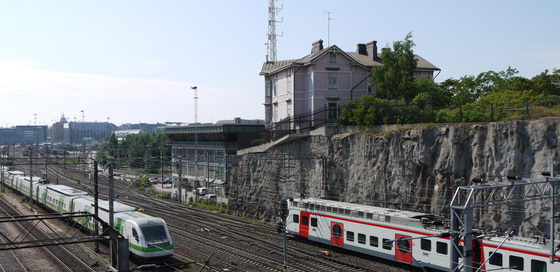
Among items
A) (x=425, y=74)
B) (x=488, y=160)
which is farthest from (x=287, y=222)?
(x=425, y=74)

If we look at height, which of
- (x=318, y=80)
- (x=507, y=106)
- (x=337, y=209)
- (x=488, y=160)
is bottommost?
(x=337, y=209)

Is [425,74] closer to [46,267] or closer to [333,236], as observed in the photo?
[333,236]

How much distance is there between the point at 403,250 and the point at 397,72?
21606mm

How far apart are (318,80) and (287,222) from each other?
674 inches

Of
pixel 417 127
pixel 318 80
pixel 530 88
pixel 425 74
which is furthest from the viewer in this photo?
pixel 425 74

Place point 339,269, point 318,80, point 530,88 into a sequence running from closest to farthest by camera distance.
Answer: point 339,269, point 530,88, point 318,80

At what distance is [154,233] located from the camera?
25.7m

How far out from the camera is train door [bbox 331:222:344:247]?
27.2 meters

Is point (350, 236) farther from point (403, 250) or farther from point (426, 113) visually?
point (426, 113)

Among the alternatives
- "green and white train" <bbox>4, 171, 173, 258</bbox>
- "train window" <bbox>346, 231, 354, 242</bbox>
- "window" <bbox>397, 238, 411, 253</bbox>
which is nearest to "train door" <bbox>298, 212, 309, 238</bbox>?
"train window" <bbox>346, 231, 354, 242</bbox>

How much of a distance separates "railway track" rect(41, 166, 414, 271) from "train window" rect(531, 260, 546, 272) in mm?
7436

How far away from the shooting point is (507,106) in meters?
29.5

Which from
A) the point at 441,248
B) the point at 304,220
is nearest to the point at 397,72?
the point at 304,220

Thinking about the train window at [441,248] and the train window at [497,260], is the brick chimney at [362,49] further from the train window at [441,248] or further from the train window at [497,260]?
the train window at [497,260]
